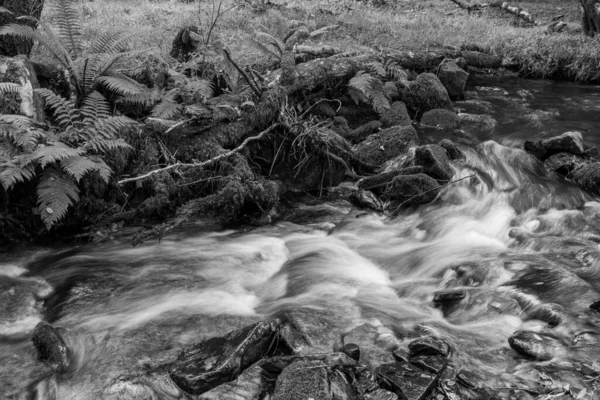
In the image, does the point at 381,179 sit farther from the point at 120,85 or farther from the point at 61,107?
the point at 61,107

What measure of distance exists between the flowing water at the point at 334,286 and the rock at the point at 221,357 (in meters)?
0.15

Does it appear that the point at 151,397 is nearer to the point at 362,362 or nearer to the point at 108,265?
the point at 362,362

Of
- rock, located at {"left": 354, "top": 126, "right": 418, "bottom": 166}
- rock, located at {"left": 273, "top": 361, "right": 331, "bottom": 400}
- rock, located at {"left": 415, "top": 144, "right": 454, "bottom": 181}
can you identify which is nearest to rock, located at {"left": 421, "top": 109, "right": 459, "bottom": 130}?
rock, located at {"left": 354, "top": 126, "right": 418, "bottom": 166}

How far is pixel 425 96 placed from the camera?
11133mm

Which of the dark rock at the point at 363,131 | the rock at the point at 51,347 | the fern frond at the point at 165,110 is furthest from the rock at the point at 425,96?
the rock at the point at 51,347

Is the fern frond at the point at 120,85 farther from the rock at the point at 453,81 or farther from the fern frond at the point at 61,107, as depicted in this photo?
the rock at the point at 453,81

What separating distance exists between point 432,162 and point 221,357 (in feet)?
17.0

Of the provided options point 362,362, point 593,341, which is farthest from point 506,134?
point 362,362

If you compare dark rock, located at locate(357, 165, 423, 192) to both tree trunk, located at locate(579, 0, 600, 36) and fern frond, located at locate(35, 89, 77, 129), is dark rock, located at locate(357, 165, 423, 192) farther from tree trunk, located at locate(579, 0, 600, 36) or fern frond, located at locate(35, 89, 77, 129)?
tree trunk, located at locate(579, 0, 600, 36)

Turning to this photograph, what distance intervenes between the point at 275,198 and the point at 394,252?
73.9 inches

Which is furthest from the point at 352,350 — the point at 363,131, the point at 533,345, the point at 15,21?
the point at 15,21

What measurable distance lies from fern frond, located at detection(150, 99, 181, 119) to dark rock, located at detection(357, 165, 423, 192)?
3.10 metres

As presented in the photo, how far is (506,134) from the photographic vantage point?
408 inches

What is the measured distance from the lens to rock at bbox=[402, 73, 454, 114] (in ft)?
36.4
